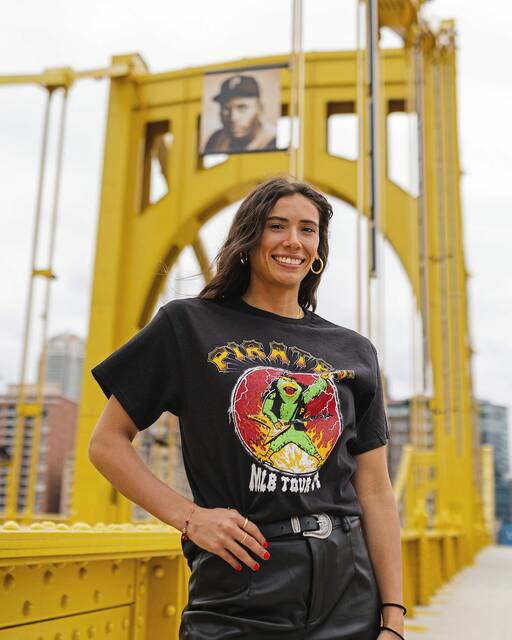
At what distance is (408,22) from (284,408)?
6.72 m

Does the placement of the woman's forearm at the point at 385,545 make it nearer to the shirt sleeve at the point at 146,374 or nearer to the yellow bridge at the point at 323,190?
the shirt sleeve at the point at 146,374

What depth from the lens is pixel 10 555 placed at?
4.45 feet

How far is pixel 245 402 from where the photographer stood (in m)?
1.21

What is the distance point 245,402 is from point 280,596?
0.29 m

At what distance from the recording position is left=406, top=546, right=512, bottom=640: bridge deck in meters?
4.95

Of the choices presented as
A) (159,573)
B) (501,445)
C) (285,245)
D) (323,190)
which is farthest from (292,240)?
(501,445)

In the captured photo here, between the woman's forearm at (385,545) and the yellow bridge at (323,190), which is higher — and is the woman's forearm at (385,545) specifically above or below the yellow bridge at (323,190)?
below

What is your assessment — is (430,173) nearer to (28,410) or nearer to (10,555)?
(28,410)

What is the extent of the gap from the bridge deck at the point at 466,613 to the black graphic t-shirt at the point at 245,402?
392 cm

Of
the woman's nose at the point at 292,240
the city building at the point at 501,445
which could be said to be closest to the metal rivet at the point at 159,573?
the woman's nose at the point at 292,240

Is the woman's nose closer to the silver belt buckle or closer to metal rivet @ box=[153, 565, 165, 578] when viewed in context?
the silver belt buckle

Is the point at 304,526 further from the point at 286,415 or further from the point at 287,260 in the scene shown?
the point at 287,260

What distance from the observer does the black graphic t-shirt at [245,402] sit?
118cm

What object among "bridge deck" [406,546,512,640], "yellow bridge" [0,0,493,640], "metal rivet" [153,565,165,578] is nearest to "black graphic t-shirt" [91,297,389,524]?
"metal rivet" [153,565,165,578]
